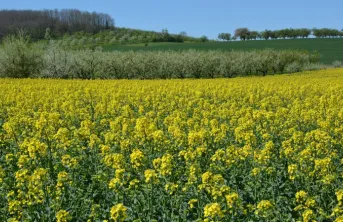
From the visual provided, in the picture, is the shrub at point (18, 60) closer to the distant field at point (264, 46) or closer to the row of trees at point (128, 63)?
the row of trees at point (128, 63)

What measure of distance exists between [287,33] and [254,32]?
29.2ft

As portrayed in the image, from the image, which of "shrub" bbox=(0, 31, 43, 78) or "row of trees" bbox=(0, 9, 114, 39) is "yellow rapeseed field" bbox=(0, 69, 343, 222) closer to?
"shrub" bbox=(0, 31, 43, 78)

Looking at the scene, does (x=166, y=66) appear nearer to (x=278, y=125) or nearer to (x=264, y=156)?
(x=278, y=125)

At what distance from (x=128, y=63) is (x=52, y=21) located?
2748 inches

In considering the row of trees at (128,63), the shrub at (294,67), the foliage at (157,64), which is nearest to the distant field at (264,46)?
the row of trees at (128,63)

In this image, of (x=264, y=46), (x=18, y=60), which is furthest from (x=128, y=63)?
(x=264, y=46)

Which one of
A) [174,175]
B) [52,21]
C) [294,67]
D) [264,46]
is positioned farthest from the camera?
[52,21]

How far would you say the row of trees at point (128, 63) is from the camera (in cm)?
4531

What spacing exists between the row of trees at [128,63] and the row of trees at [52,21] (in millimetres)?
49959

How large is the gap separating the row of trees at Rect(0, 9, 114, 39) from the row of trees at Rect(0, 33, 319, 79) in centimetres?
4996

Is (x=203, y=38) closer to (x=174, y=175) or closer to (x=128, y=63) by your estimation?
(x=128, y=63)

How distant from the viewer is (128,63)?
52.0m

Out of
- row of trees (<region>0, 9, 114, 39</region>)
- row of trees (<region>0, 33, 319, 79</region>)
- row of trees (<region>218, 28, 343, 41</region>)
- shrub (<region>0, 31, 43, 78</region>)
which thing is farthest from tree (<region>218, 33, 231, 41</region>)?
shrub (<region>0, 31, 43, 78</region>)

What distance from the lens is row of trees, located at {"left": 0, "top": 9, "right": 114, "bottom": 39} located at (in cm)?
10212
